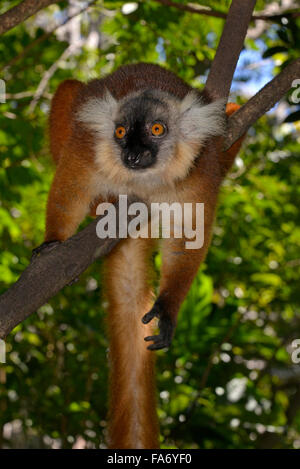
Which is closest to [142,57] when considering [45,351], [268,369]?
[45,351]

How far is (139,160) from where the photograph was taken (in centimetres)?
300

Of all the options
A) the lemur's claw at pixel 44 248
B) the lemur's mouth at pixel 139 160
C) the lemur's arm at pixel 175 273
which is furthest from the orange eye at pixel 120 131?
the lemur's claw at pixel 44 248

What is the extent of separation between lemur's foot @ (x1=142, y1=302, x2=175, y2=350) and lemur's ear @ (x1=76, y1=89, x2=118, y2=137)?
1.14 meters

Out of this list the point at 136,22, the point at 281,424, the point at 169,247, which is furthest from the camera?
the point at 281,424

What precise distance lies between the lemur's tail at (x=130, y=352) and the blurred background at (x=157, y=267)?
1.21ft

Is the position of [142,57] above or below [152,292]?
above

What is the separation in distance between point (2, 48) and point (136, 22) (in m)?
1.17

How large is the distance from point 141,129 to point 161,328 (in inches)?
45.9

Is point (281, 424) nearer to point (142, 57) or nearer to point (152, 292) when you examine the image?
point (152, 292)

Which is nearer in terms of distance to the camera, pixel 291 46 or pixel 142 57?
pixel 291 46

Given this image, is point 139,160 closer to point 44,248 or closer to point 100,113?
point 100,113

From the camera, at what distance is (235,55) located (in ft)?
10.7

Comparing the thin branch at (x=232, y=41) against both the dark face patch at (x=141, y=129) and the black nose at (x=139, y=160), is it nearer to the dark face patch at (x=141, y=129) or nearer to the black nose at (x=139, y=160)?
the dark face patch at (x=141, y=129)
